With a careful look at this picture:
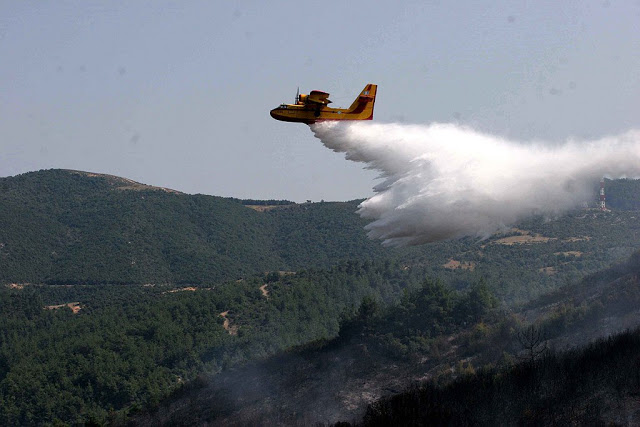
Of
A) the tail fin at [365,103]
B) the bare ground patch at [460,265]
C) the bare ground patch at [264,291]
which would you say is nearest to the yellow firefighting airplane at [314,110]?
the tail fin at [365,103]

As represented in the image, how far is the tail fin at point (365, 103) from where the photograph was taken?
180ft

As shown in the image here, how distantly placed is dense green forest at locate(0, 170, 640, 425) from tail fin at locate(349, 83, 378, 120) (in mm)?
13176

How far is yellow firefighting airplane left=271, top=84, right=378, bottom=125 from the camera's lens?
2069 inches

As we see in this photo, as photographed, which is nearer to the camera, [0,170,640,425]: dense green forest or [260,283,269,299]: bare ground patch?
[0,170,640,425]: dense green forest

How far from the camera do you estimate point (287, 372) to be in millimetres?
77312

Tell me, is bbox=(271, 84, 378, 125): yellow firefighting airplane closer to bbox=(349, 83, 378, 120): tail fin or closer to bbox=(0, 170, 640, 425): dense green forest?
bbox=(349, 83, 378, 120): tail fin

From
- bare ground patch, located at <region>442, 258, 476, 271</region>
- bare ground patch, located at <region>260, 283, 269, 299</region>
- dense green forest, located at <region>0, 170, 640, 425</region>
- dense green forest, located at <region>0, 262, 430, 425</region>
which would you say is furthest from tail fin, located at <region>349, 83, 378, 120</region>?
bare ground patch, located at <region>442, 258, 476, 271</region>

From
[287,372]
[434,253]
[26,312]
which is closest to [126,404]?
[287,372]

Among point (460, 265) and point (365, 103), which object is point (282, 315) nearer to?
point (460, 265)

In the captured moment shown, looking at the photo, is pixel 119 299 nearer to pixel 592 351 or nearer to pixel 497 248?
pixel 497 248

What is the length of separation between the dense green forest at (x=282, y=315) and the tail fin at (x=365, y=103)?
1318 cm

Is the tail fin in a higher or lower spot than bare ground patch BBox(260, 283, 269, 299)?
higher

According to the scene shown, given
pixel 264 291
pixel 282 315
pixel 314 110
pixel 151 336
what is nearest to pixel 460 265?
pixel 264 291

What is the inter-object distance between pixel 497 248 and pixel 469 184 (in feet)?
401
